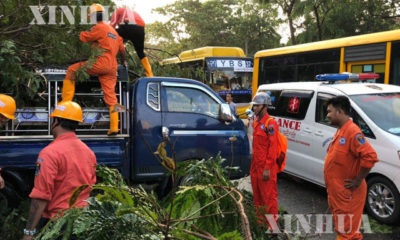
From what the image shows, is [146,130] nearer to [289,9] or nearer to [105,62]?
[105,62]

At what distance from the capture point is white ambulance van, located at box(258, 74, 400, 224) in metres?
4.77

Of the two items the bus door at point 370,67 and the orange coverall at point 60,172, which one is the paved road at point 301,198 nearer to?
the orange coverall at point 60,172

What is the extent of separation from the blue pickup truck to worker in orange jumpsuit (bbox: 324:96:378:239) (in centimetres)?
209

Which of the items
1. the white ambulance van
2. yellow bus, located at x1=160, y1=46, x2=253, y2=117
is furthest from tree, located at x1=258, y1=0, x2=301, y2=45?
the white ambulance van

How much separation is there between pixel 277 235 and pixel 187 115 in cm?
346

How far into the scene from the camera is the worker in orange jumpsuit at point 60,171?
2422mm

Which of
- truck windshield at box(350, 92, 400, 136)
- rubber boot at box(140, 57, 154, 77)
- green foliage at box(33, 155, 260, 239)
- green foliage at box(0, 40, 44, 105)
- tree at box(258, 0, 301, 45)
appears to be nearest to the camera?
green foliage at box(33, 155, 260, 239)

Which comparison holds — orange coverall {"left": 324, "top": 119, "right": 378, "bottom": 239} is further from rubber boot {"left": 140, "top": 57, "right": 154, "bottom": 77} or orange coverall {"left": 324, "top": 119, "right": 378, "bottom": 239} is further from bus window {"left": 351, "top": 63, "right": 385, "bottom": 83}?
bus window {"left": 351, "top": 63, "right": 385, "bottom": 83}

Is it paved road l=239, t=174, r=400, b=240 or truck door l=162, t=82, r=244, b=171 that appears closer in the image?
paved road l=239, t=174, r=400, b=240

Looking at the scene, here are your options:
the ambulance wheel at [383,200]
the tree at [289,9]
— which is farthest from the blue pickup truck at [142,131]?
the tree at [289,9]

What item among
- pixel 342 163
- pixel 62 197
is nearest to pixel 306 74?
pixel 342 163

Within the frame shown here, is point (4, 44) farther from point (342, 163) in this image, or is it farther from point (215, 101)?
point (342, 163)

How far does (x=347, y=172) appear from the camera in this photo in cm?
343

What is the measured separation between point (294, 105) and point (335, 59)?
4721mm
